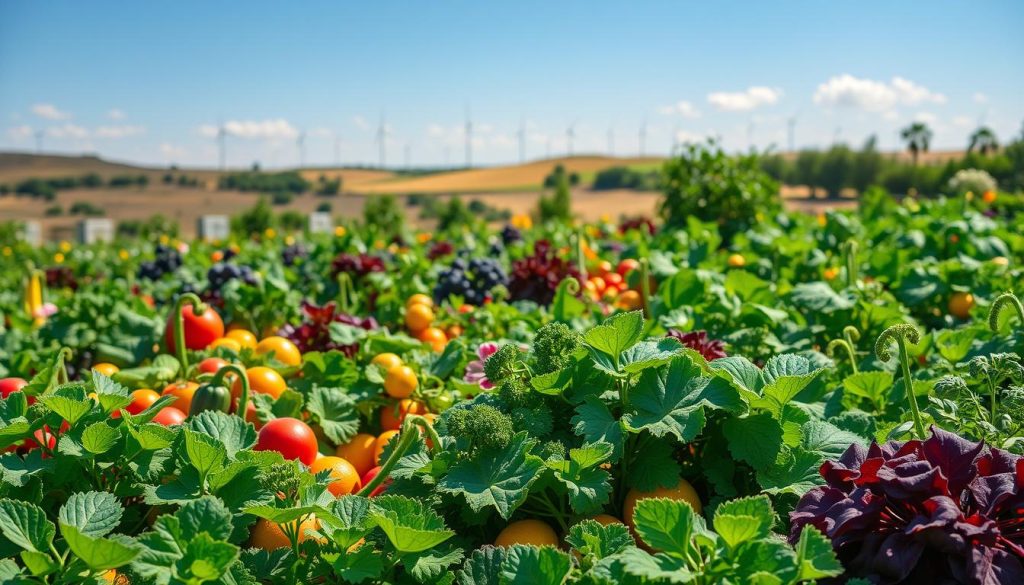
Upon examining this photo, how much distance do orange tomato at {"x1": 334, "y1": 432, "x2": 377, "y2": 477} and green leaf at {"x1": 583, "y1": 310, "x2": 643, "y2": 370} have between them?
1.04 metres

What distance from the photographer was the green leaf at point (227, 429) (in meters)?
2.02

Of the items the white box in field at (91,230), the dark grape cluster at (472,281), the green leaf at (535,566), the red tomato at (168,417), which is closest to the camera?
the green leaf at (535,566)

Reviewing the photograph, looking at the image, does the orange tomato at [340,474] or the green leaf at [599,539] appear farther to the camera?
the orange tomato at [340,474]

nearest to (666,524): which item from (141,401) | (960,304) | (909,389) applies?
(909,389)

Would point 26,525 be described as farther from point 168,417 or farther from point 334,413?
point 334,413

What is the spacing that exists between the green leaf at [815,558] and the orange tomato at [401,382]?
5.13 feet

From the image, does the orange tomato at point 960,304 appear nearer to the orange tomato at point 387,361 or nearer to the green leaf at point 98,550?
the orange tomato at point 387,361

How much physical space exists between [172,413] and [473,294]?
2252mm

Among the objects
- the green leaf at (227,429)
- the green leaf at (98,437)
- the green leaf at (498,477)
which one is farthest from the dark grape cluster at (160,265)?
the green leaf at (498,477)

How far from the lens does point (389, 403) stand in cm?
282

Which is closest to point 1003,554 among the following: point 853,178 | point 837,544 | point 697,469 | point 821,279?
point 837,544

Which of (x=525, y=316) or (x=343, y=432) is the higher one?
(x=525, y=316)

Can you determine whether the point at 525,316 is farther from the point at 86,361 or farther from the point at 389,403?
the point at 86,361

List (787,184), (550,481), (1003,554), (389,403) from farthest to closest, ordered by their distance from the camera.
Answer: (787,184) < (389,403) < (550,481) < (1003,554)
